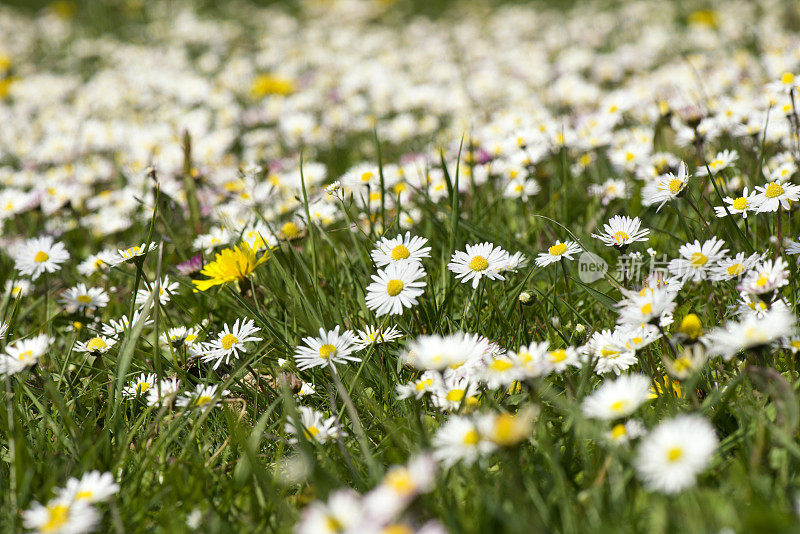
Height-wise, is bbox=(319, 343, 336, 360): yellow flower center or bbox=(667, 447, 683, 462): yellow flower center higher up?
bbox=(319, 343, 336, 360): yellow flower center

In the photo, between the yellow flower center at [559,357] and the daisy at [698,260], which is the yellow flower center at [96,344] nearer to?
the yellow flower center at [559,357]

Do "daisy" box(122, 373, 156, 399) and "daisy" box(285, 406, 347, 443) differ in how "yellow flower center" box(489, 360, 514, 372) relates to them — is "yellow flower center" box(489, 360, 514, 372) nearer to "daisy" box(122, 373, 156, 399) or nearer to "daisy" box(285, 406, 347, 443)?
"daisy" box(285, 406, 347, 443)

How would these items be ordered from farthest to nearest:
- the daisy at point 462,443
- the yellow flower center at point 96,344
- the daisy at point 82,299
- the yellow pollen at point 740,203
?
the daisy at point 82,299 → the yellow flower center at point 96,344 → the yellow pollen at point 740,203 → the daisy at point 462,443

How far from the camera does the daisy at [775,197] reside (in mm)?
1652

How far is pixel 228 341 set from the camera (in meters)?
1.76

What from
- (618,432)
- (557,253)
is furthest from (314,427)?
(557,253)

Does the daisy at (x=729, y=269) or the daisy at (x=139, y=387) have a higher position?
the daisy at (x=139, y=387)

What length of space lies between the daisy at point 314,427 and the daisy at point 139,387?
0.51 metres

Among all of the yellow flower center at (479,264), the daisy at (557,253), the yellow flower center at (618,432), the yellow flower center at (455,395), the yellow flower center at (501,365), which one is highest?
the yellow flower center at (479,264)

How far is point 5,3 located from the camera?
39.6 ft

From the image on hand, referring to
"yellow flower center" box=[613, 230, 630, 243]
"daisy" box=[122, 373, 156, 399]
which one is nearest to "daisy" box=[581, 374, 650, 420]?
"yellow flower center" box=[613, 230, 630, 243]

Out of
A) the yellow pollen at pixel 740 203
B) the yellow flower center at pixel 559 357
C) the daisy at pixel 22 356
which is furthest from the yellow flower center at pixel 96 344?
the yellow pollen at pixel 740 203

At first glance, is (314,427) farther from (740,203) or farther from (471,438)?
(740,203)

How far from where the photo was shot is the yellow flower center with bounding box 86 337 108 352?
1843mm
